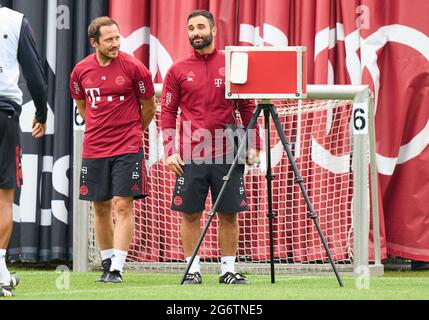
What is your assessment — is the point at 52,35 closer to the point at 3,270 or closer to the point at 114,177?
the point at 114,177

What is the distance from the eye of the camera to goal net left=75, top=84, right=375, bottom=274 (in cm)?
819

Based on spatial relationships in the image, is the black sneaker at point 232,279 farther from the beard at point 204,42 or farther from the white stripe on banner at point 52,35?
the white stripe on banner at point 52,35

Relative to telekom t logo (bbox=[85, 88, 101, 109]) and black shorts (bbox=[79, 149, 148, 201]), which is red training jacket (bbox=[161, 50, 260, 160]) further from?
telekom t logo (bbox=[85, 88, 101, 109])

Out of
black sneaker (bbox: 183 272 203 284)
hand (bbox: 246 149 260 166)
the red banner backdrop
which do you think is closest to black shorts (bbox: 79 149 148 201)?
black sneaker (bbox: 183 272 203 284)

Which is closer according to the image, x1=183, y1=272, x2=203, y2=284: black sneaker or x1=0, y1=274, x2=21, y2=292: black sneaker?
x1=0, y1=274, x2=21, y2=292: black sneaker

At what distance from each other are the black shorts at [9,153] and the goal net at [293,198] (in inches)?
105

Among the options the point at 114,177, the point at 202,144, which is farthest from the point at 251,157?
the point at 114,177

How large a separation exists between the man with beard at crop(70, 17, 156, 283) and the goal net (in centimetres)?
127

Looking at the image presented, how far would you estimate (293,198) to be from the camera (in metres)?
8.38

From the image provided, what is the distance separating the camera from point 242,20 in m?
8.51

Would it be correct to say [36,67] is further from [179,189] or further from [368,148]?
[368,148]

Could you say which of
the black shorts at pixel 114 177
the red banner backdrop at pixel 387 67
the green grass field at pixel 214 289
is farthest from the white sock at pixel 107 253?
the red banner backdrop at pixel 387 67

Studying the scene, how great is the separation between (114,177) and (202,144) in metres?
0.61
